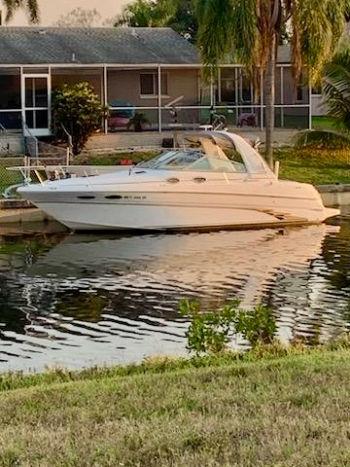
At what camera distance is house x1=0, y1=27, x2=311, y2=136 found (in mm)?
40750

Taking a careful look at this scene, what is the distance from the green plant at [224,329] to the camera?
465 inches

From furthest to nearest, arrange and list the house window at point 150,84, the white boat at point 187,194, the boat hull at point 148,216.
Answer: the house window at point 150,84
the boat hull at point 148,216
the white boat at point 187,194

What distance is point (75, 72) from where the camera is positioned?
142 feet

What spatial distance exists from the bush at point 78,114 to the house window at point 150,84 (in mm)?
6192

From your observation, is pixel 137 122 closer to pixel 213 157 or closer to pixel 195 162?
pixel 213 157

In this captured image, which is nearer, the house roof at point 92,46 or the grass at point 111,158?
the grass at point 111,158

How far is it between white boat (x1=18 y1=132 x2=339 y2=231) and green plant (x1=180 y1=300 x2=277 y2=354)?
13.6 meters

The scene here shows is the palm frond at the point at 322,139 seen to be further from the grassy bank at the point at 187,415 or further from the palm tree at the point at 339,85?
the grassy bank at the point at 187,415

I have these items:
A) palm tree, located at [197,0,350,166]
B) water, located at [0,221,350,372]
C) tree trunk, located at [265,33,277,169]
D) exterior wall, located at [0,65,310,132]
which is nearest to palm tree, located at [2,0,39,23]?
exterior wall, located at [0,65,310,132]

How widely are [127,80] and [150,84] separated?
3.46ft

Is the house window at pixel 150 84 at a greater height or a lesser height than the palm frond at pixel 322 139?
greater

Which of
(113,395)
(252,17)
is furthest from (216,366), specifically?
(252,17)

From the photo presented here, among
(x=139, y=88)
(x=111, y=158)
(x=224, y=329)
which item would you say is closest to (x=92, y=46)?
(x=139, y=88)

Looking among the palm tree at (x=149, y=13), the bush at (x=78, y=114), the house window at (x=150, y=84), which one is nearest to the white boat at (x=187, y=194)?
the bush at (x=78, y=114)
